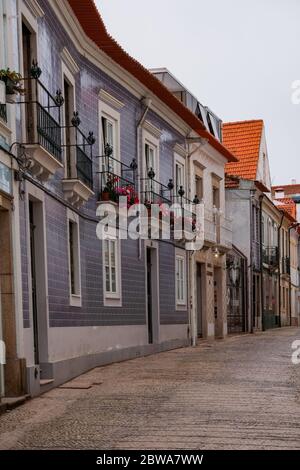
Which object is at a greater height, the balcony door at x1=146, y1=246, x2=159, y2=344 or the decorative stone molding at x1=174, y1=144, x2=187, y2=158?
the decorative stone molding at x1=174, y1=144, x2=187, y2=158

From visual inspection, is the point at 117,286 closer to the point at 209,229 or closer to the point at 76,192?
the point at 76,192

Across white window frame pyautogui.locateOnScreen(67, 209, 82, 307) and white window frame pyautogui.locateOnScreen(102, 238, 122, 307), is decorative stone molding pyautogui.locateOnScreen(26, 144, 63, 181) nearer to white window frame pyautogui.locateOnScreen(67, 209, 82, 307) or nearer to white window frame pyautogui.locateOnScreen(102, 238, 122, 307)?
white window frame pyautogui.locateOnScreen(67, 209, 82, 307)

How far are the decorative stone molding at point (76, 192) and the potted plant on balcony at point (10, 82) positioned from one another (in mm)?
3056

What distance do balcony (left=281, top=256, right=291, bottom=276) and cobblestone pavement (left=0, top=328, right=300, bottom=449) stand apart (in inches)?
1087

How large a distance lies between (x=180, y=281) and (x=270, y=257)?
51.7 ft

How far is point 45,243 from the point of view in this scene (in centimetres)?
1202

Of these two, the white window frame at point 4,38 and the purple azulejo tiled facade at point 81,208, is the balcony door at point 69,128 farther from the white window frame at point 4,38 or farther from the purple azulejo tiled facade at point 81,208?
the white window frame at point 4,38

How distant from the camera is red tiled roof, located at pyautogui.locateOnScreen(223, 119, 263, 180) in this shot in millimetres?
33031

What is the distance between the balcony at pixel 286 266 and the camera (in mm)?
42125

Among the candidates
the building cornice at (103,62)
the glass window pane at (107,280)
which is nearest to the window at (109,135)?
the building cornice at (103,62)

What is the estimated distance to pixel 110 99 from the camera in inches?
643

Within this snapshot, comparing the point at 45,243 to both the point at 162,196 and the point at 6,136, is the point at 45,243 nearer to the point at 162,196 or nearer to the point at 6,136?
the point at 6,136

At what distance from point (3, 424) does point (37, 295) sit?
317cm

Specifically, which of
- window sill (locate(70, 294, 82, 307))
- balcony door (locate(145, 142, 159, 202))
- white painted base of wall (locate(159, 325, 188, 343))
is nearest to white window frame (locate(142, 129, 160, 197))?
balcony door (locate(145, 142, 159, 202))
